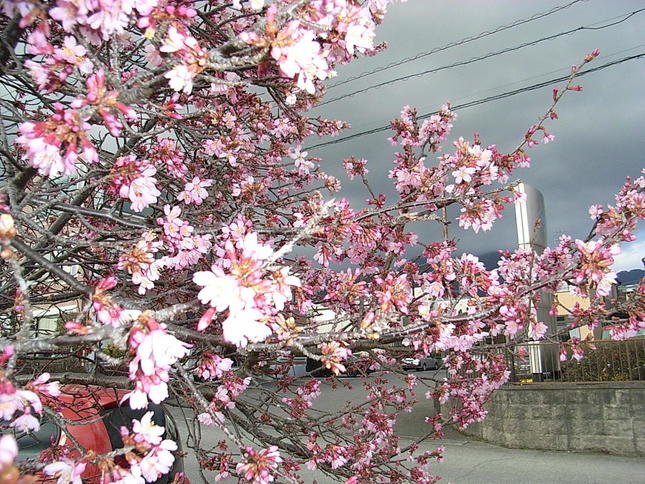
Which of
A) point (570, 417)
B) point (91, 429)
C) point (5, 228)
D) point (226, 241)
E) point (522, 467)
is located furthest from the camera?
point (570, 417)

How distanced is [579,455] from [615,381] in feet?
4.47

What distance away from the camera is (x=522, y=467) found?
741cm

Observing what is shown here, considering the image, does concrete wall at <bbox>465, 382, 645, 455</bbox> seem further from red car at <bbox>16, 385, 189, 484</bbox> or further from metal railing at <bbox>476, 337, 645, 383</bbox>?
red car at <bbox>16, 385, 189, 484</bbox>

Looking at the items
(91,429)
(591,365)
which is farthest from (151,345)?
(591,365)

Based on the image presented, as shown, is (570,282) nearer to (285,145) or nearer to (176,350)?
(176,350)

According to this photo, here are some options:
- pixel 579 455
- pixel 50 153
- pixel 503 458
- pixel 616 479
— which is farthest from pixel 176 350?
pixel 579 455

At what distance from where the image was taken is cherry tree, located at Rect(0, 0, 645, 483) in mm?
1526

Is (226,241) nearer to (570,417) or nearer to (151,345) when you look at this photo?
(151,345)

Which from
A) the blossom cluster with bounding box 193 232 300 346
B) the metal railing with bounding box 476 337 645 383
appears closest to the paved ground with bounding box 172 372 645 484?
the metal railing with bounding box 476 337 645 383

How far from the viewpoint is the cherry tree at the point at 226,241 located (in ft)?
5.01

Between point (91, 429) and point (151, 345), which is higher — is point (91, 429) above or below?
below

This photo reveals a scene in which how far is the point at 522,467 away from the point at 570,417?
159 cm

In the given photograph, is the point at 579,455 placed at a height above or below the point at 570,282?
below

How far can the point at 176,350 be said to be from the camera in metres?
1.42
